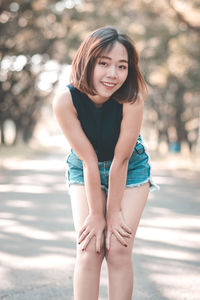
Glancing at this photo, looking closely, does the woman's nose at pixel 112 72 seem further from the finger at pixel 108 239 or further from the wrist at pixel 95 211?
the finger at pixel 108 239

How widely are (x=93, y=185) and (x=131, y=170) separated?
0.32 m

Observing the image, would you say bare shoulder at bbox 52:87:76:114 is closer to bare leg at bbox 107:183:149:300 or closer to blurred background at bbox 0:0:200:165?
bare leg at bbox 107:183:149:300

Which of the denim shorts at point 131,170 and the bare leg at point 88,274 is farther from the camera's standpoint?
the denim shorts at point 131,170

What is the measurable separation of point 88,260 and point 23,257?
1.95 m

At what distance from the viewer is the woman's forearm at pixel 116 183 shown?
8.94 ft

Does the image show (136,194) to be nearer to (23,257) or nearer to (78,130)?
(78,130)

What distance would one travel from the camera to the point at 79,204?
282 cm

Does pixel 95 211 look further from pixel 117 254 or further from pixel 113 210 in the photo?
pixel 117 254

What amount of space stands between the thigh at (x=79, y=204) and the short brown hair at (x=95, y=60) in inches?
24.9

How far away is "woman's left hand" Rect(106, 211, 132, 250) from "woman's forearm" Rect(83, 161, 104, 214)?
11 cm

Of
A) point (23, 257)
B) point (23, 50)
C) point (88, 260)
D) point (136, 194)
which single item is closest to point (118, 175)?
point (136, 194)

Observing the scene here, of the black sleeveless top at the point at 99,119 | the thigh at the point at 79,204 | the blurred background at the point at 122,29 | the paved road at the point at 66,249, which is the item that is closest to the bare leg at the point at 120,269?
the thigh at the point at 79,204

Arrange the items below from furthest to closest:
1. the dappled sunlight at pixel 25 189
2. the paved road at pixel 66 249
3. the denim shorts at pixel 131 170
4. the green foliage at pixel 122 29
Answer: the green foliage at pixel 122 29, the dappled sunlight at pixel 25 189, the paved road at pixel 66 249, the denim shorts at pixel 131 170

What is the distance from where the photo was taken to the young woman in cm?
266
